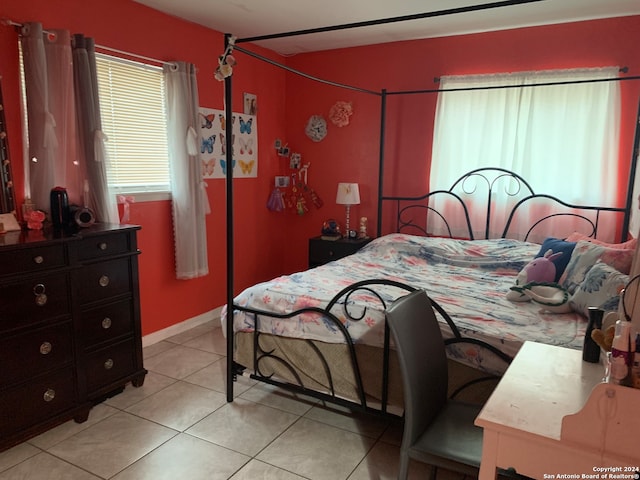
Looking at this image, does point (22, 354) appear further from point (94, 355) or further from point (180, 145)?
point (180, 145)

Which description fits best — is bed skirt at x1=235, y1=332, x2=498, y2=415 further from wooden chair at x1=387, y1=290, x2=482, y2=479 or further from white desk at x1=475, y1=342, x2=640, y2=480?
white desk at x1=475, y1=342, x2=640, y2=480

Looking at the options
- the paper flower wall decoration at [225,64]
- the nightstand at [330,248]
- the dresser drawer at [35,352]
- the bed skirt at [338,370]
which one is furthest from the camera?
the nightstand at [330,248]

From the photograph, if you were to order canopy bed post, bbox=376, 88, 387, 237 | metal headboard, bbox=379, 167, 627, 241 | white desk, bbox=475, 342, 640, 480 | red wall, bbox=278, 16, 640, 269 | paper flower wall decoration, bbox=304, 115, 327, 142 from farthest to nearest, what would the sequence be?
1. paper flower wall decoration, bbox=304, 115, 327, 142
2. canopy bed post, bbox=376, 88, 387, 237
3. metal headboard, bbox=379, 167, 627, 241
4. red wall, bbox=278, 16, 640, 269
5. white desk, bbox=475, 342, 640, 480

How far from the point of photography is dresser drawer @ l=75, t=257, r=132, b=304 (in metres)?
2.40

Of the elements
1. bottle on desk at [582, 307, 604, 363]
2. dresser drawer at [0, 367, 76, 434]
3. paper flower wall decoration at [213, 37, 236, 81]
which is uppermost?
paper flower wall decoration at [213, 37, 236, 81]

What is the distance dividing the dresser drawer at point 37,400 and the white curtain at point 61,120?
95cm

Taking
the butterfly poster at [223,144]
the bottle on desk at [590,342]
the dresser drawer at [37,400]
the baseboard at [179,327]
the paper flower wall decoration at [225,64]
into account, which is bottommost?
the baseboard at [179,327]

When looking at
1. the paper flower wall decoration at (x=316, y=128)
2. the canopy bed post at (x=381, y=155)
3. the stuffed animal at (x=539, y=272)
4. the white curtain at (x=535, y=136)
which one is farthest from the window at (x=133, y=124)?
the stuffed animal at (x=539, y=272)

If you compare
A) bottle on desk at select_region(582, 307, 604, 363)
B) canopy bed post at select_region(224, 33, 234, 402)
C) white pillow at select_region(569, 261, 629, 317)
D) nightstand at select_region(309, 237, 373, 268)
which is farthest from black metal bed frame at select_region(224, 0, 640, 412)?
white pillow at select_region(569, 261, 629, 317)

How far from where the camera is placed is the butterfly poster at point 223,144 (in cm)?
366

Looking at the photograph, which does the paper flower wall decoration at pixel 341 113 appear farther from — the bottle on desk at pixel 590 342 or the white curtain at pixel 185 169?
the bottle on desk at pixel 590 342

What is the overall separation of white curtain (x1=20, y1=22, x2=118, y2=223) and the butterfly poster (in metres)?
0.90

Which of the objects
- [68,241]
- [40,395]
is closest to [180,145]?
[68,241]

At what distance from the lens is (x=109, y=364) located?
8.46ft
